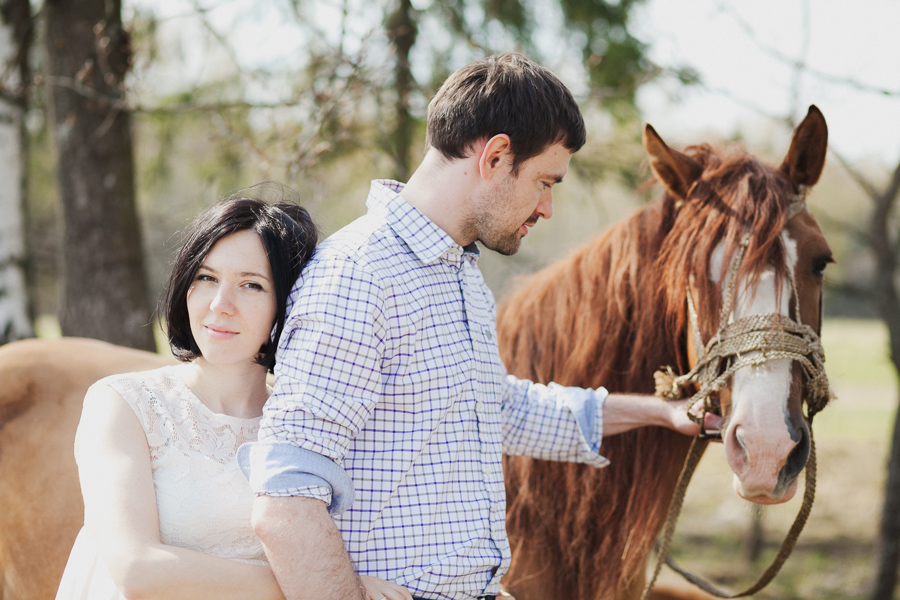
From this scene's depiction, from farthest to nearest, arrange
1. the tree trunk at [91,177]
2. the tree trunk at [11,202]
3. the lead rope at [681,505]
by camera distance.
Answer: the tree trunk at [11,202] < the tree trunk at [91,177] < the lead rope at [681,505]

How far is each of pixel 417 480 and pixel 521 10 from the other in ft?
15.0

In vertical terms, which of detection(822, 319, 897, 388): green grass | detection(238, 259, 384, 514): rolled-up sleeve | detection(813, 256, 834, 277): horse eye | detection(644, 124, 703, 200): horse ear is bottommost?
detection(822, 319, 897, 388): green grass

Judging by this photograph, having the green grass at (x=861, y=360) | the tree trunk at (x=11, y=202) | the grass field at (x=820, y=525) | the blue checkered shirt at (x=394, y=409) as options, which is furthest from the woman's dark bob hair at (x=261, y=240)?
the green grass at (x=861, y=360)

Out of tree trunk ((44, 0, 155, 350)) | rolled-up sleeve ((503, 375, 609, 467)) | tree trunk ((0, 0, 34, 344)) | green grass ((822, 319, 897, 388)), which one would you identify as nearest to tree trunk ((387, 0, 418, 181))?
tree trunk ((44, 0, 155, 350))

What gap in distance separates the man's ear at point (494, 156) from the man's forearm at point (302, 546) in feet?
2.50

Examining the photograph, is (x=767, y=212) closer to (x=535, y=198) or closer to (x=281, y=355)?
(x=535, y=198)

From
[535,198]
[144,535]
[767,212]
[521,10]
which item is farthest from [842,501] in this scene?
[144,535]

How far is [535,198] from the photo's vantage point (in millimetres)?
1576

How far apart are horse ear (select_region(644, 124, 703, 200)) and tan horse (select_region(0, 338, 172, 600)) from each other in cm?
198

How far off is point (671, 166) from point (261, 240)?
122 centimetres

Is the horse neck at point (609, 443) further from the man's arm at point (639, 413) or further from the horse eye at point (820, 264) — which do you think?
the horse eye at point (820, 264)

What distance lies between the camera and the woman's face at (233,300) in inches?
61.5

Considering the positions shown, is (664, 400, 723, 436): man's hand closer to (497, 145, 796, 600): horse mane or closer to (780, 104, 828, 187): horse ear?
(497, 145, 796, 600): horse mane

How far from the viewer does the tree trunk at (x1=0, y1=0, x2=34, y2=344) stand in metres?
4.08
